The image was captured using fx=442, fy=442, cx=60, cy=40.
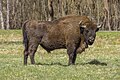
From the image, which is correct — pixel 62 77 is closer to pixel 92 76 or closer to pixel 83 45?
pixel 92 76

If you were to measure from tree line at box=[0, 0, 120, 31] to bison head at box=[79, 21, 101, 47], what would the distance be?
29085 millimetres

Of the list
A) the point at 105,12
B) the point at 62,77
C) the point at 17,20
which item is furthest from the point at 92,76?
the point at 17,20

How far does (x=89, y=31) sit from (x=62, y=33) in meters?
1.01

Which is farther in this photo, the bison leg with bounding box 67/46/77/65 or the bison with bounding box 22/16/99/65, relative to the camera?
the bison leg with bounding box 67/46/77/65

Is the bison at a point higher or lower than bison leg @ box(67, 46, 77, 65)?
higher

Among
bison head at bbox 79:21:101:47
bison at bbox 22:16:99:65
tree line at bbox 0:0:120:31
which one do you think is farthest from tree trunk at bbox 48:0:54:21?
bison head at bbox 79:21:101:47

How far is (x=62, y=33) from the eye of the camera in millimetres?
16438

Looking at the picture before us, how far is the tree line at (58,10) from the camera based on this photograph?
4672 centimetres

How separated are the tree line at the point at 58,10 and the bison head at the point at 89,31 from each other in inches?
1145

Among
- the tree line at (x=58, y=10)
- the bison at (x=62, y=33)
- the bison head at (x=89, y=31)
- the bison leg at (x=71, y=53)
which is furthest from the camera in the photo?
the tree line at (x=58, y=10)

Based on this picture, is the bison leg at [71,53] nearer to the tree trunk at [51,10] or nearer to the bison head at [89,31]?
the bison head at [89,31]

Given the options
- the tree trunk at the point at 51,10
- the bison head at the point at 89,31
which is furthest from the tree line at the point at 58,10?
the bison head at the point at 89,31

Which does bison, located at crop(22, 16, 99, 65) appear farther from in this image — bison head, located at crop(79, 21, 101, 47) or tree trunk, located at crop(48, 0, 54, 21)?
tree trunk, located at crop(48, 0, 54, 21)

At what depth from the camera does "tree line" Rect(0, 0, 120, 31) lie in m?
46.7
